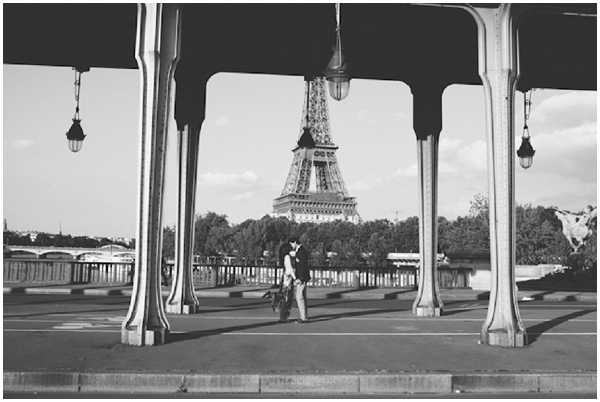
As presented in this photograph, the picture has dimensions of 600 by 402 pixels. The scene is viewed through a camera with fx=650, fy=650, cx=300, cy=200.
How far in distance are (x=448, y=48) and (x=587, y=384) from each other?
28.4 ft

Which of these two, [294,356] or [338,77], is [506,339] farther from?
[338,77]

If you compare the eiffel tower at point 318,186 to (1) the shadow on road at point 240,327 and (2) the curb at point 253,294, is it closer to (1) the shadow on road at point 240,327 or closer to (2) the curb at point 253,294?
(2) the curb at point 253,294

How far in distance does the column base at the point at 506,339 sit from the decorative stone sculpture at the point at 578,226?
1187 inches

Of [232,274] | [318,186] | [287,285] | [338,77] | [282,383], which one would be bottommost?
[282,383]

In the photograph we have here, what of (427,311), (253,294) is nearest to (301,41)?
(427,311)

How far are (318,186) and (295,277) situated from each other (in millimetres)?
109234

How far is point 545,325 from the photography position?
1268 cm

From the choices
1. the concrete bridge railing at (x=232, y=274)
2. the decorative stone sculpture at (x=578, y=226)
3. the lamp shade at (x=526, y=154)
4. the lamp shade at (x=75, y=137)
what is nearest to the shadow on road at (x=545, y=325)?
the lamp shade at (x=526, y=154)

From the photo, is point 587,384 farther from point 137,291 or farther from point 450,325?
point 137,291

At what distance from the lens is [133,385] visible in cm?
717

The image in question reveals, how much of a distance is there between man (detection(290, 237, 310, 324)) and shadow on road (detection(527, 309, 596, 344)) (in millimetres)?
4128

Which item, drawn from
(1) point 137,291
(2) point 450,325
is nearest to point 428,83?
(2) point 450,325

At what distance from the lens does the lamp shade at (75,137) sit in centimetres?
1591

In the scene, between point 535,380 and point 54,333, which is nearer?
point 535,380
